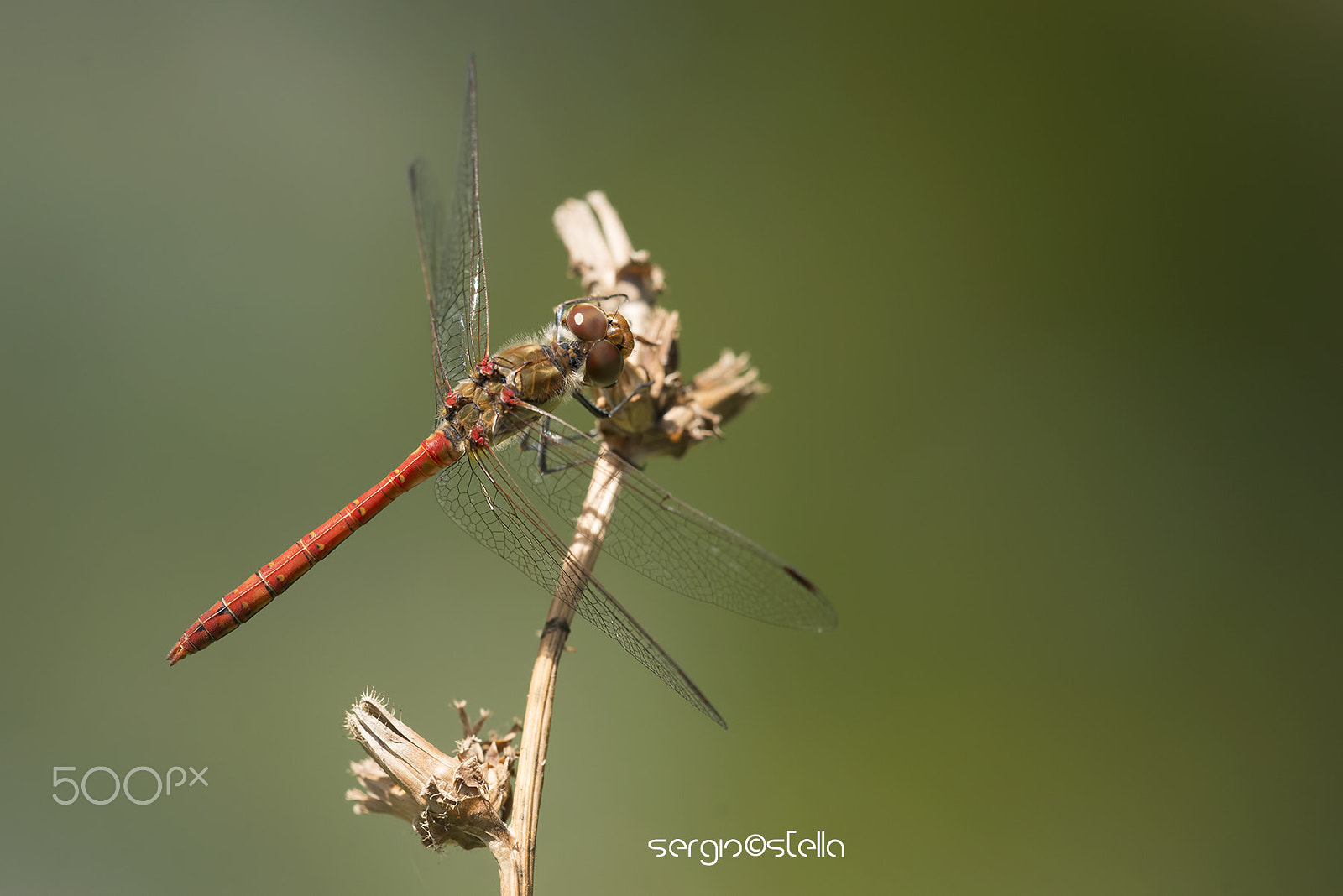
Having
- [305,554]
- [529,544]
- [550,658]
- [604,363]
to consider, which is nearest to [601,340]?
[604,363]

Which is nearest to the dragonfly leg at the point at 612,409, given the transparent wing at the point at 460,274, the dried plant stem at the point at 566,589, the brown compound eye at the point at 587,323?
the dried plant stem at the point at 566,589

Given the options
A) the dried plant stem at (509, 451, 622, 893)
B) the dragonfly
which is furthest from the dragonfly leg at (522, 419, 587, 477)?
the dried plant stem at (509, 451, 622, 893)

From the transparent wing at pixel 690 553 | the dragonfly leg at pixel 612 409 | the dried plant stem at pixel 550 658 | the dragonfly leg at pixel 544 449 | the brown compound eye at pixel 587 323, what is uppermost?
the brown compound eye at pixel 587 323

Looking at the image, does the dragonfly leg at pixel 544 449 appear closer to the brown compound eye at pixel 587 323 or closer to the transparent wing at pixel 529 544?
the transparent wing at pixel 529 544

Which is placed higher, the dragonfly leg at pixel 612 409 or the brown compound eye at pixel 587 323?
the brown compound eye at pixel 587 323

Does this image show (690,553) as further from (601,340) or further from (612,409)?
(601,340)

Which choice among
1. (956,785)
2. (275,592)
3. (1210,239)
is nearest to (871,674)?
(956,785)

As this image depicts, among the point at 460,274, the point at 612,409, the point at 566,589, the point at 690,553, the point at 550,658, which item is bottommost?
the point at 550,658
